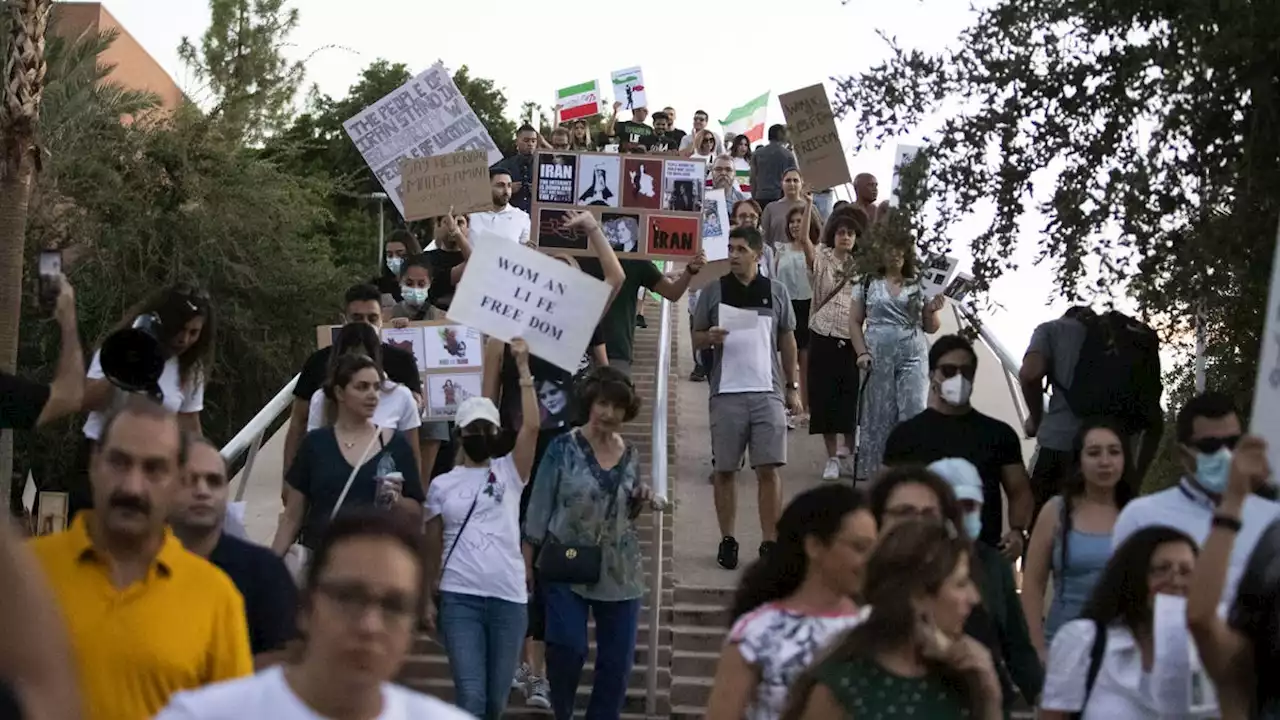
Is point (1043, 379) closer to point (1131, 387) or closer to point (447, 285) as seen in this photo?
point (1131, 387)

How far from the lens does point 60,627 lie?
3062 millimetres

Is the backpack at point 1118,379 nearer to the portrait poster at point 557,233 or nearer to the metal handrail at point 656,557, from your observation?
the metal handrail at point 656,557

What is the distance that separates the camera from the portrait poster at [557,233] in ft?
45.2

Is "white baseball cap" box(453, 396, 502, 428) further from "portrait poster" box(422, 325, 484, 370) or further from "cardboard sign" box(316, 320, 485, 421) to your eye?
"portrait poster" box(422, 325, 484, 370)

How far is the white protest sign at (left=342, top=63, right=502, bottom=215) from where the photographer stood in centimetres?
1670

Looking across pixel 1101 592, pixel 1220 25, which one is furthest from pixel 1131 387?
pixel 1101 592

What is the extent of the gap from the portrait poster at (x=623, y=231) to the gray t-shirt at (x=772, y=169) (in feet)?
23.5

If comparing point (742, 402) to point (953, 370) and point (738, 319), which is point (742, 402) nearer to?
point (738, 319)

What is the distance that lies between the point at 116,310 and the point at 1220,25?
2908 centimetres

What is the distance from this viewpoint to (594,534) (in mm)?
9711

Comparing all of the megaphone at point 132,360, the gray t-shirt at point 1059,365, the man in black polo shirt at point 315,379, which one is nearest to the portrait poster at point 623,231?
the man in black polo shirt at point 315,379

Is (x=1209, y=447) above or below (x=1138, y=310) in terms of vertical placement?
below

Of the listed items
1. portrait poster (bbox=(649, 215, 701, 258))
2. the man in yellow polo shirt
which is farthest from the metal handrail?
the man in yellow polo shirt

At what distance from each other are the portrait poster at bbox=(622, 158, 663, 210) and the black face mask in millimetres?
4890
